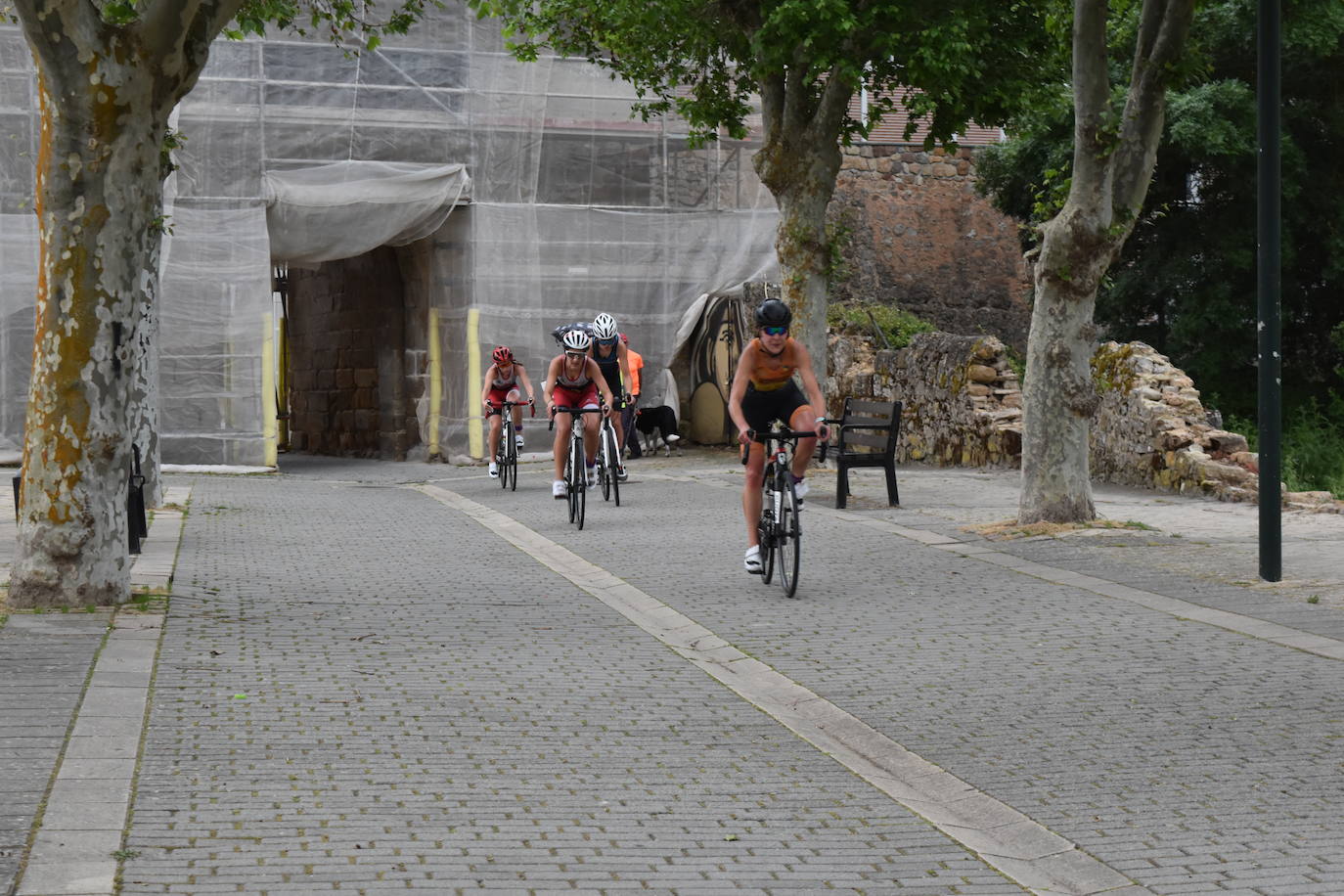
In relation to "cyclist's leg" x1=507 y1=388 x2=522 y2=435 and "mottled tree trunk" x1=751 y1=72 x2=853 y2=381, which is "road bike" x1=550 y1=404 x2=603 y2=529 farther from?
"mottled tree trunk" x1=751 y1=72 x2=853 y2=381

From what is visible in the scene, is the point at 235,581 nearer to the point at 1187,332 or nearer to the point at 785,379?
the point at 785,379

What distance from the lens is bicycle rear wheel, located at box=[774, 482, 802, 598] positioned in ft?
33.3

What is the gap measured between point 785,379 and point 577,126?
15005 mm

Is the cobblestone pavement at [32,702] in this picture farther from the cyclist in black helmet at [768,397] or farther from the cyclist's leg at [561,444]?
the cyclist's leg at [561,444]

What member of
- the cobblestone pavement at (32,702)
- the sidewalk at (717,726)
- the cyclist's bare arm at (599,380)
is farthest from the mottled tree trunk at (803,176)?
the cobblestone pavement at (32,702)

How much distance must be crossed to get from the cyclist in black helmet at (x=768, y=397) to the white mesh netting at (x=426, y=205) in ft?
45.3

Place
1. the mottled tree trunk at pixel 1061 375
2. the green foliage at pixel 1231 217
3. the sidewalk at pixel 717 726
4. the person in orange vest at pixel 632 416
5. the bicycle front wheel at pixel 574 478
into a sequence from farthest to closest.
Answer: the green foliage at pixel 1231 217
the person in orange vest at pixel 632 416
the bicycle front wheel at pixel 574 478
the mottled tree trunk at pixel 1061 375
the sidewalk at pixel 717 726

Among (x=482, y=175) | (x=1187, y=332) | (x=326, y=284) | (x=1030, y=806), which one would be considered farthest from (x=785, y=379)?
(x=326, y=284)

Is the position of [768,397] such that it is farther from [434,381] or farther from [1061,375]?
[434,381]

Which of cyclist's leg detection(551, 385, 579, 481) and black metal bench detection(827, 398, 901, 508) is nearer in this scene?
cyclist's leg detection(551, 385, 579, 481)

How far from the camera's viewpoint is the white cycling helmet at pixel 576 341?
1520 centimetres

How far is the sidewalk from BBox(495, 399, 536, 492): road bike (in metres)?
6.14

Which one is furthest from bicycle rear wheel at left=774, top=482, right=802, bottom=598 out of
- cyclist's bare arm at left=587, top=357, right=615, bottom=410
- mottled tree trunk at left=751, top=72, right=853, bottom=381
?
mottled tree trunk at left=751, top=72, right=853, bottom=381

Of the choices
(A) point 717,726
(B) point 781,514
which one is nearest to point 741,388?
(B) point 781,514
